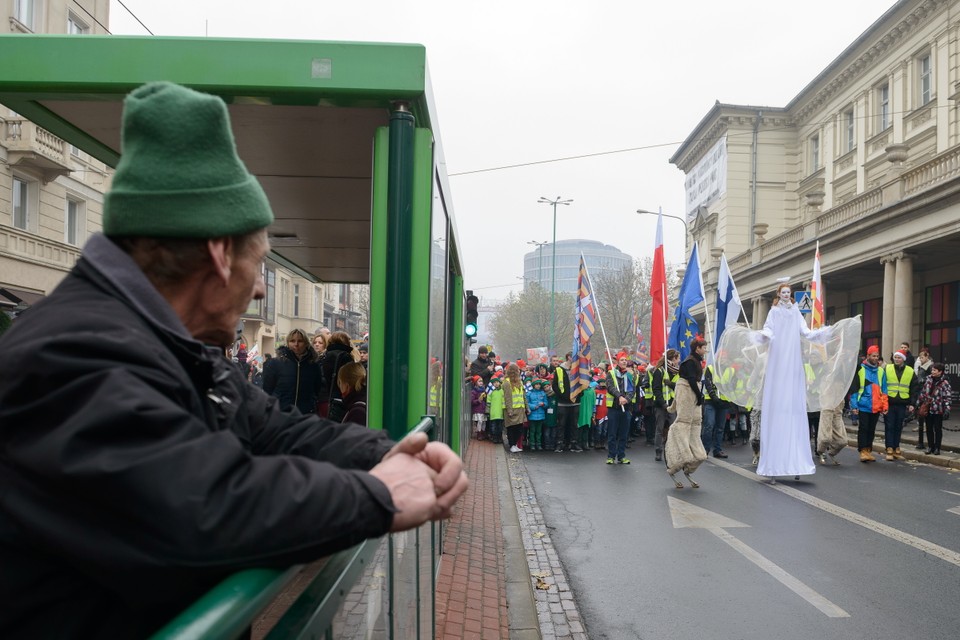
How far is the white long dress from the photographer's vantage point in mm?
11555

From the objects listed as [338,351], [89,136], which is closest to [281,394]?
[338,351]

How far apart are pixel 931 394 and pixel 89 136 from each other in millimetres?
14440

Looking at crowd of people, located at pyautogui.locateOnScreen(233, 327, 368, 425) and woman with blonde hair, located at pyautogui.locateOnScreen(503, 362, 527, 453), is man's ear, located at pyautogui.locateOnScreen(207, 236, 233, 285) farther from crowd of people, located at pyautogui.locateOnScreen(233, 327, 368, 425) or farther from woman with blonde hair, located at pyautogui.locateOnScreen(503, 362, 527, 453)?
woman with blonde hair, located at pyautogui.locateOnScreen(503, 362, 527, 453)

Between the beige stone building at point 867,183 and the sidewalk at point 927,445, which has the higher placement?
the beige stone building at point 867,183

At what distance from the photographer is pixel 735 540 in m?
7.81

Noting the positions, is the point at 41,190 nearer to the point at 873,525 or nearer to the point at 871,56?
the point at 873,525

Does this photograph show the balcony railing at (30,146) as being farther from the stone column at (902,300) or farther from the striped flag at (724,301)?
the stone column at (902,300)

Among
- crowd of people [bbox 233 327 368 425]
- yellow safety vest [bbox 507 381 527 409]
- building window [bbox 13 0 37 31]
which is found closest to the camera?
crowd of people [bbox 233 327 368 425]

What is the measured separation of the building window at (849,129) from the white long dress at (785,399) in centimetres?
2287

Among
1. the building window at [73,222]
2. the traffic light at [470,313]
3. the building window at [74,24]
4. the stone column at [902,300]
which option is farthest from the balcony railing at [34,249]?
the stone column at [902,300]

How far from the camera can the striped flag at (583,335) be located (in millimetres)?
16531

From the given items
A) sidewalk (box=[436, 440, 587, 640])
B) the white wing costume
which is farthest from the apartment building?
the white wing costume

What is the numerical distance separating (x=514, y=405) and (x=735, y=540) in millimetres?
8434

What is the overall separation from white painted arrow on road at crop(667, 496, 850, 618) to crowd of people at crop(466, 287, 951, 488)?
158 cm
